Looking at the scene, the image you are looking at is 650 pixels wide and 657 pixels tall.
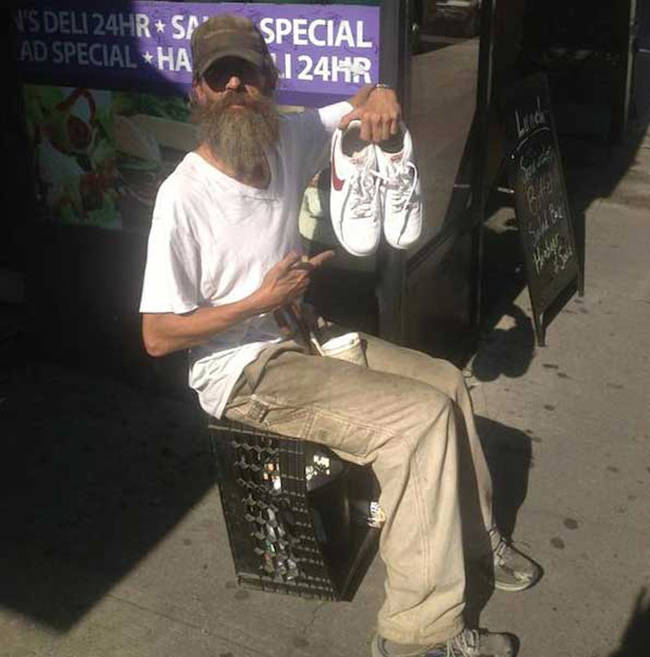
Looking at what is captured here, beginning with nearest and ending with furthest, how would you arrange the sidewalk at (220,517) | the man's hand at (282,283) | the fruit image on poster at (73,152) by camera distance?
1. the man's hand at (282,283)
2. the sidewalk at (220,517)
3. the fruit image on poster at (73,152)

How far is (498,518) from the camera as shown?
11.4 ft

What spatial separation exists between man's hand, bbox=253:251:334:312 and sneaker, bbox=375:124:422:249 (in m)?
0.46

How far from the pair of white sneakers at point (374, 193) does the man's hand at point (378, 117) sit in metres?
0.03

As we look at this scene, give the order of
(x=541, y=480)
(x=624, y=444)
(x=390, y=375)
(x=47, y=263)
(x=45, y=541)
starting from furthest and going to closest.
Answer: (x=47, y=263) → (x=624, y=444) → (x=541, y=480) → (x=45, y=541) → (x=390, y=375)

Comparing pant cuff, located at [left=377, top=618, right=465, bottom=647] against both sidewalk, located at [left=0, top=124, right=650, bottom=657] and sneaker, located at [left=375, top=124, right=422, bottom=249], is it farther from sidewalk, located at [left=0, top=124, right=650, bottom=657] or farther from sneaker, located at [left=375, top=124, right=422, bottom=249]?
sneaker, located at [left=375, top=124, right=422, bottom=249]

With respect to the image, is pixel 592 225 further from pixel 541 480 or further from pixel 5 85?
pixel 5 85

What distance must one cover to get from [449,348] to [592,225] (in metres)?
2.65

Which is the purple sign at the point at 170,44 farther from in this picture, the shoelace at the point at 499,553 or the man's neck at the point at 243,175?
the shoelace at the point at 499,553

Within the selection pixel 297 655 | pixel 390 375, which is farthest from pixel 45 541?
pixel 390 375

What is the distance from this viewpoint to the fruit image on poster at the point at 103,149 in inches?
152

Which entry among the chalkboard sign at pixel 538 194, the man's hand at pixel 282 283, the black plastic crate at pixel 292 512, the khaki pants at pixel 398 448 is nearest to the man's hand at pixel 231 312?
the man's hand at pixel 282 283

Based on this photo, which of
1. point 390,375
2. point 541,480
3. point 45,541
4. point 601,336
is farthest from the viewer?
point 601,336

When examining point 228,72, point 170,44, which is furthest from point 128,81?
point 228,72

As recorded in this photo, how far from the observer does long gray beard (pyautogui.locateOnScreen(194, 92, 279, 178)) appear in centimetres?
268
